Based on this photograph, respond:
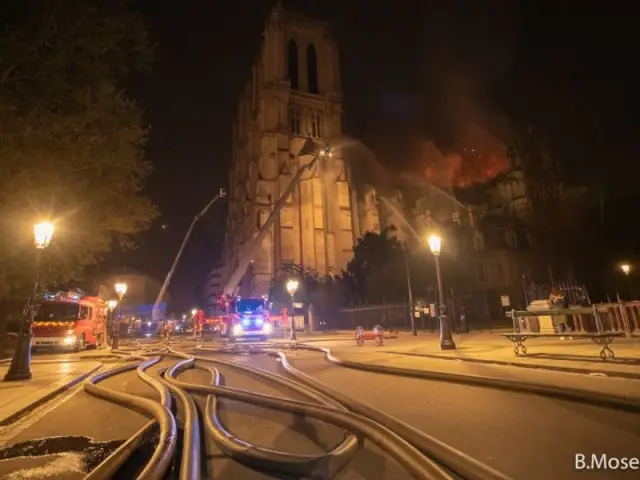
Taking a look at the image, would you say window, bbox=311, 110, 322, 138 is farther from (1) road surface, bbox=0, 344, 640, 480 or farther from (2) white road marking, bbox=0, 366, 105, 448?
(1) road surface, bbox=0, 344, 640, 480

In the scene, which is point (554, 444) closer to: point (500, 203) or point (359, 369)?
point (359, 369)

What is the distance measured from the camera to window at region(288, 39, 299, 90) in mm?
71688

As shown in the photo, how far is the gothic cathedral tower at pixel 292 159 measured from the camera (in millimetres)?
58531

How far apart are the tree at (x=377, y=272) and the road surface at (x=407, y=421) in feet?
107

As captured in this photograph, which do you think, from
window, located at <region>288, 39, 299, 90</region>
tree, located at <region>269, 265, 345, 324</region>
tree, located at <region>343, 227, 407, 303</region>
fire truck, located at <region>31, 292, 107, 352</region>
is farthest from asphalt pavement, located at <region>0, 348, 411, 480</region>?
window, located at <region>288, 39, 299, 90</region>

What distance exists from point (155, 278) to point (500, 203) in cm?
7540

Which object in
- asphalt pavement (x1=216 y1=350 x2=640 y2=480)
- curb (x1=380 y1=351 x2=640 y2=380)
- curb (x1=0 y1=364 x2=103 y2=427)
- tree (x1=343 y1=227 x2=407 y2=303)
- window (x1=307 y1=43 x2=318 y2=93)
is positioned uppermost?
window (x1=307 y1=43 x2=318 y2=93)

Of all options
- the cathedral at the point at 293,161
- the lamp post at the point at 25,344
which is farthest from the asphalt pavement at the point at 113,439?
the cathedral at the point at 293,161

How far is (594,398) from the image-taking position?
17.1 feet

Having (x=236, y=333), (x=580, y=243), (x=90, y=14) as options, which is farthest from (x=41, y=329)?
(x=580, y=243)

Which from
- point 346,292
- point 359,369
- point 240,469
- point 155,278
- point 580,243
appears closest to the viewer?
point 240,469

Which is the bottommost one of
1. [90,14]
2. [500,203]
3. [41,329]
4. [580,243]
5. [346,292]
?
[41,329]

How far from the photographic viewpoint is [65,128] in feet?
39.5

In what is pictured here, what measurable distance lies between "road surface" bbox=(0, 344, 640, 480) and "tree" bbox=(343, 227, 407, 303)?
1278 inches
